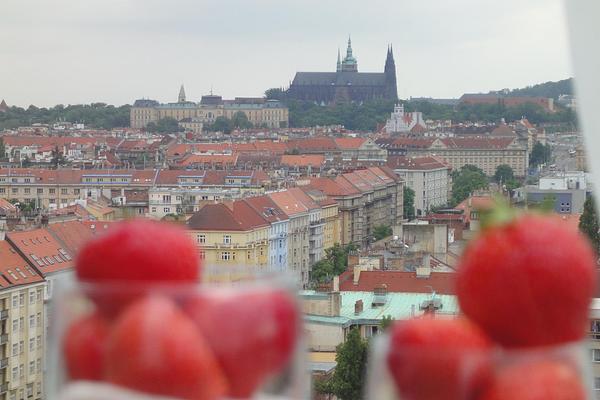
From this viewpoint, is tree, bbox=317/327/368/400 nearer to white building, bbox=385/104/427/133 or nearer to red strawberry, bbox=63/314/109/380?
red strawberry, bbox=63/314/109/380

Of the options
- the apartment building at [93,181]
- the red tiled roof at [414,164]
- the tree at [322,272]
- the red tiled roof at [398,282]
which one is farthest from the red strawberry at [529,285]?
the red tiled roof at [414,164]

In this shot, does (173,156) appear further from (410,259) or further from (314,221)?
(410,259)

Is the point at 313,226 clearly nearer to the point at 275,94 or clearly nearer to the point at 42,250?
the point at 42,250

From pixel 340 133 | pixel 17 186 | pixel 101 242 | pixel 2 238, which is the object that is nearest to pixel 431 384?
pixel 101 242

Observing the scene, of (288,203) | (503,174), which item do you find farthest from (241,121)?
(288,203)

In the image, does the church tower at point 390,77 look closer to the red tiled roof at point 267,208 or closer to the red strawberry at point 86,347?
the red tiled roof at point 267,208

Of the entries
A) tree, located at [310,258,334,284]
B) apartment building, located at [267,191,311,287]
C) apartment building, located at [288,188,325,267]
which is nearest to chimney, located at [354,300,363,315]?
tree, located at [310,258,334,284]
